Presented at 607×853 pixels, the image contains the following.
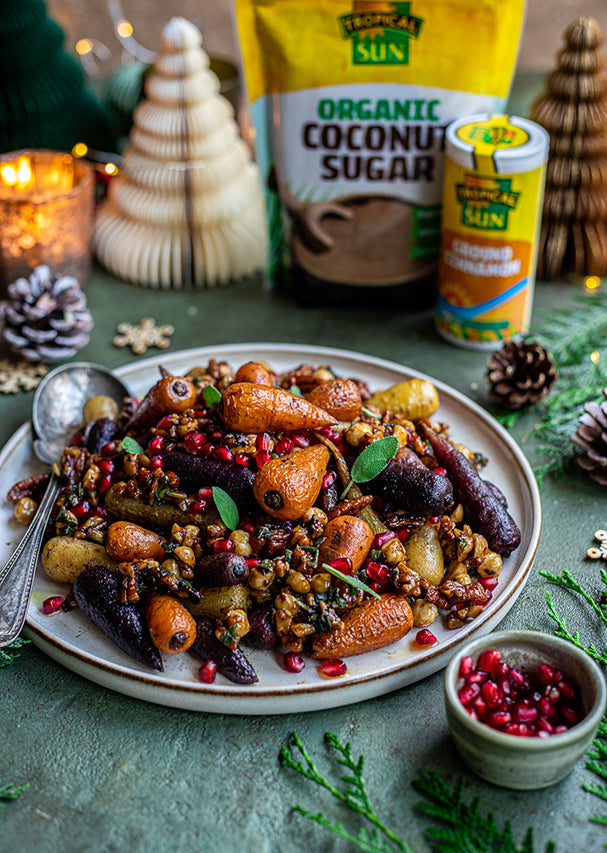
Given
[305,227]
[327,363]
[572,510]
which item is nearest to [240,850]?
[572,510]

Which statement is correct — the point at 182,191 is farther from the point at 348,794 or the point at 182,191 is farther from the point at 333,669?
the point at 348,794

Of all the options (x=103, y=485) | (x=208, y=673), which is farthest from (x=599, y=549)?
(x=103, y=485)

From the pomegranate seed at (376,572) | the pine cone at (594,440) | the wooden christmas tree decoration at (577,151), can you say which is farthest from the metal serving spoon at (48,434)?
the wooden christmas tree decoration at (577,151)

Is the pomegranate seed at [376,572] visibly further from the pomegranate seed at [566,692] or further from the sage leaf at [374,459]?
the pomegranate seed at [566,692]

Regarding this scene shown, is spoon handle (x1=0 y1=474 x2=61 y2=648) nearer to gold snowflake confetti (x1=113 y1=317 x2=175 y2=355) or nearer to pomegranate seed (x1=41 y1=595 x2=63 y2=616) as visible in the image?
pomegranate seed (x1=41 y1=595 x2=63 y2=616)

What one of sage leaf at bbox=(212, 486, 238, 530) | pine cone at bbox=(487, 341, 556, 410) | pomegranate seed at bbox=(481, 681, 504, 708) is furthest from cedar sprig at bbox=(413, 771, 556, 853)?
pine cone at bbox=(487, 341, 556, 410)

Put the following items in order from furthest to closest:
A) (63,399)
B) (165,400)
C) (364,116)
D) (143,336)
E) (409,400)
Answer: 1. (143,336)
2. (364,116)
3. (63,399)
4. (409,400)
5. (165,400)
